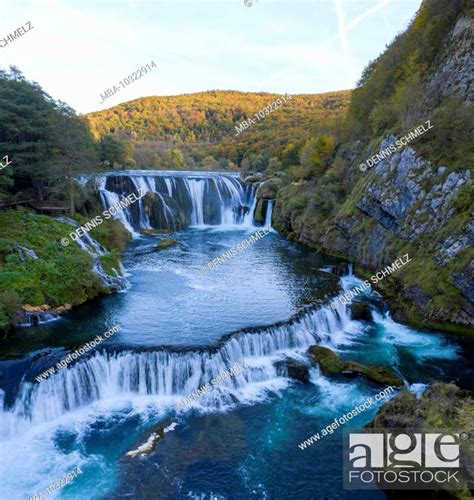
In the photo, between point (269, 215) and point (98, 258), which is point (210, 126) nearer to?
point (269, 215)

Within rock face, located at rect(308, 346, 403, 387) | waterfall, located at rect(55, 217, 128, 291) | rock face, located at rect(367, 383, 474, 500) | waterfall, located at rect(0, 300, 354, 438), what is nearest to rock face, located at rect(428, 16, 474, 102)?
rock face, located at rect(308, 346, 403, 387)

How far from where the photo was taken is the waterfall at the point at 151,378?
13.6m

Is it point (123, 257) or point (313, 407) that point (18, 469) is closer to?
point (313, 407)

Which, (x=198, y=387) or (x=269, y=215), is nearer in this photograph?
(x=198, y=387)

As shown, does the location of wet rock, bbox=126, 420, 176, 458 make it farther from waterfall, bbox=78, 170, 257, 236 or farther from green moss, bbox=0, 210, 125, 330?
waterfall, bbox=78, 170, 257, 236

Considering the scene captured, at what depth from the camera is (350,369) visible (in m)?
16.0

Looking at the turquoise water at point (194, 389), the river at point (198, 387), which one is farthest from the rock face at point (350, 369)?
the turquoise water at point (194, 389)

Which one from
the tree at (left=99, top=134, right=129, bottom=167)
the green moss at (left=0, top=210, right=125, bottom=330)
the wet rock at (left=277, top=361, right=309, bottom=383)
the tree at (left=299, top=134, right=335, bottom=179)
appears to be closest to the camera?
the wet rock at (left=277, top=361, right=309, bottom=383)

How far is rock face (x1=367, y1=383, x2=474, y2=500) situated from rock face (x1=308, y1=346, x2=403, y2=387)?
114 inches

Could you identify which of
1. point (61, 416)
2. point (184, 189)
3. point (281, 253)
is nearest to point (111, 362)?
point (61, 416)

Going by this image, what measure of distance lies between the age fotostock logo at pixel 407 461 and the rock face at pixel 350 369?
12.9 ft

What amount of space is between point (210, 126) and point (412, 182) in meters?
113

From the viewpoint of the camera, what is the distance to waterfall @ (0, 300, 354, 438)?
44.6 feet

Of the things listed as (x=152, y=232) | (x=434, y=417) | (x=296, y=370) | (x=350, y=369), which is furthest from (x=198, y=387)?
(x=152, y=232)
